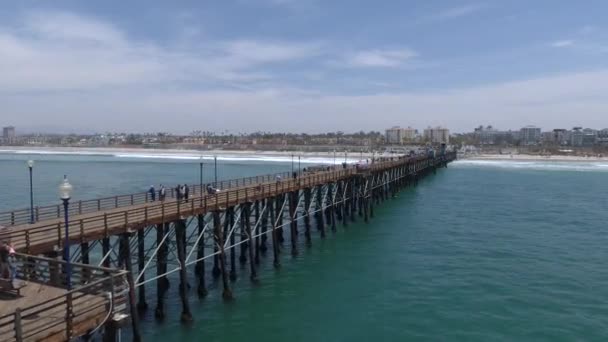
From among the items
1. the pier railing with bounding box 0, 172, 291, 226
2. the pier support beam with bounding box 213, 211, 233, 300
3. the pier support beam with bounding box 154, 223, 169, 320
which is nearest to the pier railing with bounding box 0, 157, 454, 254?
the pier support beam with bounding box 213, 211, 233, 300

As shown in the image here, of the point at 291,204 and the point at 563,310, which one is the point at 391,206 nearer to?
the point at 291,204

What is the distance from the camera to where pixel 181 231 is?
22.5m

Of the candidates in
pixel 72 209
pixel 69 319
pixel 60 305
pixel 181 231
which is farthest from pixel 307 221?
pixel 69 319

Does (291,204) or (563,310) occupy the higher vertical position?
(291,204)

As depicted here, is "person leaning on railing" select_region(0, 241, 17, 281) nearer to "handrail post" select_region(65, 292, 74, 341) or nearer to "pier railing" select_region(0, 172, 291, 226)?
"handrail post" select_region(65, 292, 74, 341)

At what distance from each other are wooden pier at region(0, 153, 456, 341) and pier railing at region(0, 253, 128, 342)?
0.43 m

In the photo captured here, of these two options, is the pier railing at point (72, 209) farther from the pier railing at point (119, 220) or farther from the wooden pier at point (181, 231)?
the pier railing at point (119, 220)

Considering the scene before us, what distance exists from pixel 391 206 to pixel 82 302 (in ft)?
159

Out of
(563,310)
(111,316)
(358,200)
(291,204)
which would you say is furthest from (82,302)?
(358,200)

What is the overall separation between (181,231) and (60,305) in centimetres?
1225

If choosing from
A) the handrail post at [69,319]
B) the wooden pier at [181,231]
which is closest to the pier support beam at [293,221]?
the wooden pier at [181,231]

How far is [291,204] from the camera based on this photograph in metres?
34.1

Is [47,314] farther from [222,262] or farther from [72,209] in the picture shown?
[72,209]

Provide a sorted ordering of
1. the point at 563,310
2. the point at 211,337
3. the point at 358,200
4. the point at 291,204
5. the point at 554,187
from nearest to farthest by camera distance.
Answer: the point at 211,337, the point at 563,310, the point at 291,204, the point at 358,200, the point at 554,187
